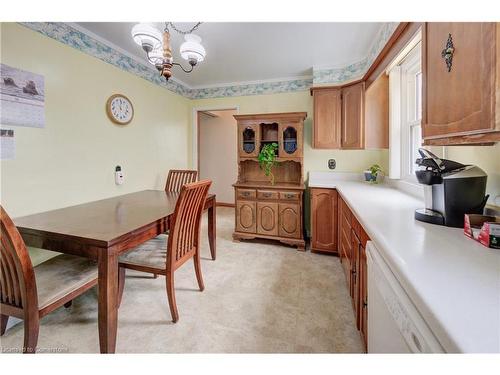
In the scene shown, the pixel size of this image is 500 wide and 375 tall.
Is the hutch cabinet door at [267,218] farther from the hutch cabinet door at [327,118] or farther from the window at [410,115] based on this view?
the window at [410,115]

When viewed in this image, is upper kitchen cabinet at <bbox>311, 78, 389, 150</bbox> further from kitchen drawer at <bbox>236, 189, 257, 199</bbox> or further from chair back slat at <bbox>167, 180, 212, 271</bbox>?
chair back slat at <bbox>167, 180, 212, 271</bbox>

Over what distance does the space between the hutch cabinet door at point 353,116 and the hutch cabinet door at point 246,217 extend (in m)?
1.41

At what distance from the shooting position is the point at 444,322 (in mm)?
496

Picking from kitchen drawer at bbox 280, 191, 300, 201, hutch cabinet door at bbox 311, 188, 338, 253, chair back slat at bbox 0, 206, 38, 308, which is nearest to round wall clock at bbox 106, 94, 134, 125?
chair back slat at bbox 0, 206, 38, 308

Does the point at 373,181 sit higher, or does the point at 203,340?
the point at 373,181

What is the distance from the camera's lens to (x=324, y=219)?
271 cm

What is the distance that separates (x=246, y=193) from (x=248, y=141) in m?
0.77

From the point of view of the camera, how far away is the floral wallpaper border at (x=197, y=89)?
6.58 ft

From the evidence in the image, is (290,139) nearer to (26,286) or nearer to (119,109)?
(119,109)

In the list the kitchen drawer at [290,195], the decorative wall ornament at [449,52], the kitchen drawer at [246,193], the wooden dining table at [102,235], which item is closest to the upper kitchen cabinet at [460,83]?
the decorative wall ornament at [449,52]

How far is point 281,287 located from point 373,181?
1.70 metres
